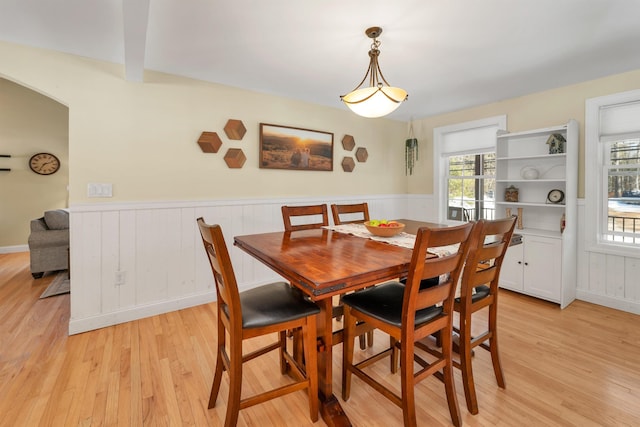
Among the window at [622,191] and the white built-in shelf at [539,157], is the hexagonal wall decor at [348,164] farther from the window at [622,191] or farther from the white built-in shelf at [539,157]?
the window at [622,191]

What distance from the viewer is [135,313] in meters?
2.64

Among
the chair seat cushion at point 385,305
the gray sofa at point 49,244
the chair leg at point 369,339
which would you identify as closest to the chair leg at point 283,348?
the chair seat cushion at point 385,305

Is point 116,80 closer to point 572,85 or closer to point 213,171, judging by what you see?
point 213,171

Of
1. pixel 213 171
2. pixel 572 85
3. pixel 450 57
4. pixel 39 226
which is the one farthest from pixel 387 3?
pixel 39 226

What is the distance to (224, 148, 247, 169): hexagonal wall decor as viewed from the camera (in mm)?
3061

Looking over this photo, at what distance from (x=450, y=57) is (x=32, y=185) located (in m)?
6.51

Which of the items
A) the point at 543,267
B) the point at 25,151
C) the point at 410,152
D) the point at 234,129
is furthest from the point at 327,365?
the point at 25,151

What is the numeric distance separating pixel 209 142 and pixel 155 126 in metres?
0.48

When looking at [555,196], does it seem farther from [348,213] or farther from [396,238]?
[396,238]

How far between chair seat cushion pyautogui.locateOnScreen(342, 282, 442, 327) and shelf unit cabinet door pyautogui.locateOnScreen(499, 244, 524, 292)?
220 centimetres

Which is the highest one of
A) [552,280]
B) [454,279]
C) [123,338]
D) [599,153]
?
[599,153]

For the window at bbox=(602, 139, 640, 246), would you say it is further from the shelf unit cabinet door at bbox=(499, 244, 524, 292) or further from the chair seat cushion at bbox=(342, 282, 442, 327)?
the chair seat cushion at bbox=(342, 282, 442, 327)

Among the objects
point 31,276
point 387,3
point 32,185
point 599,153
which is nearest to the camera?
point 387,3

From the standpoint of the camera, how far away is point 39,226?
3729 millimetres
